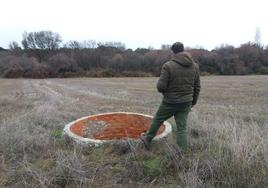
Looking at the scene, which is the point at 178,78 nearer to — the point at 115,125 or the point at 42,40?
the point at 115,125

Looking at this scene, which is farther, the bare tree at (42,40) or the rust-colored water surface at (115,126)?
the bare tree at (42,40)

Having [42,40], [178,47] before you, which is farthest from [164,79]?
[42,40]

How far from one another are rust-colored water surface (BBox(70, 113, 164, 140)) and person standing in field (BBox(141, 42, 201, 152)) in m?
2.04

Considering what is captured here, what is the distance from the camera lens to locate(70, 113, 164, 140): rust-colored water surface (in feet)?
21.3

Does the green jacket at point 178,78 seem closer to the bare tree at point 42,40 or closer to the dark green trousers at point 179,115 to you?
the dark green trousers at point 179,115

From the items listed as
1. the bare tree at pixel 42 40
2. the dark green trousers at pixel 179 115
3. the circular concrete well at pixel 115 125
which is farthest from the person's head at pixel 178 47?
the bare tree at pixel 42 40

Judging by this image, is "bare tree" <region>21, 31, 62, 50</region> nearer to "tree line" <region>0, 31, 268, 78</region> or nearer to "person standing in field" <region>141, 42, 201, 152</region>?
"tree line" <region>0, 31, 268, 78</region>

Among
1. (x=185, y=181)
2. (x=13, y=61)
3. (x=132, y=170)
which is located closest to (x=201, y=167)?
(x=185, y=181)

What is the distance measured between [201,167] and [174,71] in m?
1.50

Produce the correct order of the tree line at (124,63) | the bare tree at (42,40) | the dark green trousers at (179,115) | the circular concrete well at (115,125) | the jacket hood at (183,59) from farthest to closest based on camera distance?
1. the bare tree at (42,40)
2. the tree line at (124,63)
3. the circular concrete well at (115,125)
4. the dark green trousers at (179,115)
5. the jacket hood at (183,59)

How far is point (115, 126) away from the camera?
676cm

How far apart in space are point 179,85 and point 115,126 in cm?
292

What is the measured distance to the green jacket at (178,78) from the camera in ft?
13.8

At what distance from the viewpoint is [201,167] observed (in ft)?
11.9
